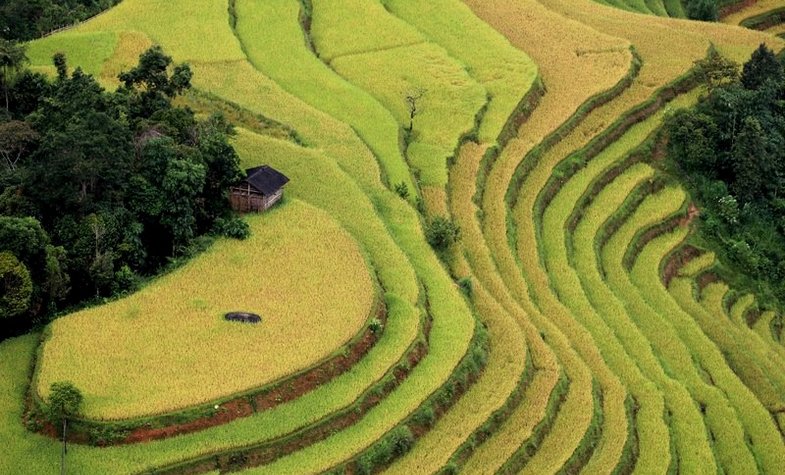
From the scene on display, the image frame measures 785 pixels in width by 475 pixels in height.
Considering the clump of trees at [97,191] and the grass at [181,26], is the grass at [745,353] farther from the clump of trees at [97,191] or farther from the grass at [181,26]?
the grass at [181,26]

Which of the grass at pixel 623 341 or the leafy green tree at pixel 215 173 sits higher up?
the leafy green tree at pixel 215 173

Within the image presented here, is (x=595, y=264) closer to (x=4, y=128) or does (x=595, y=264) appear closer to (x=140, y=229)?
(x=140, y=229)

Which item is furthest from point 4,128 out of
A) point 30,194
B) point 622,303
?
point 622,303

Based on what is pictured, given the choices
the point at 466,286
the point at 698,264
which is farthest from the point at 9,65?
the point at 698,264

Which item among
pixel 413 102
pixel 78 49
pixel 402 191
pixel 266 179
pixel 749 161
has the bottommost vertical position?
pixel 78 49

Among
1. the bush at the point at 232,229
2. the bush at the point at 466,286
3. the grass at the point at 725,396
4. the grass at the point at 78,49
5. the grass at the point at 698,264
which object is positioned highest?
the bush at the point at 232,229

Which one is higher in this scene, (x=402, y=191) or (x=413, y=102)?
(x=413, y=102)

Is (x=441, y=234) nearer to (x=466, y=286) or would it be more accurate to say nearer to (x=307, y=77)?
(x=466, y=286)

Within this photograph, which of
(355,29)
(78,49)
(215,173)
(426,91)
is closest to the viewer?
(215,173)

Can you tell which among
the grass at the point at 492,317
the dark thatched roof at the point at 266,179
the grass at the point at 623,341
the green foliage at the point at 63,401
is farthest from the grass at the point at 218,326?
the grass at the point at 623,341
